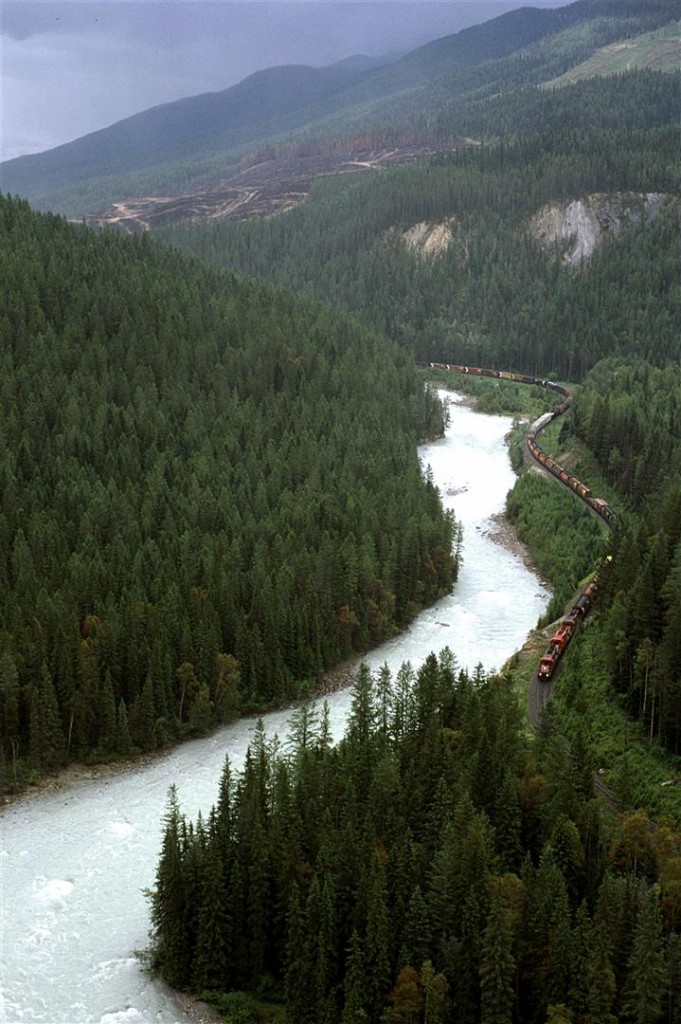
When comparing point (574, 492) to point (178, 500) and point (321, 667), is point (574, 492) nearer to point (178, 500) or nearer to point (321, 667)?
point (178, 500)

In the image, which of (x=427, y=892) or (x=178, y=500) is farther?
(x=178, y=500)

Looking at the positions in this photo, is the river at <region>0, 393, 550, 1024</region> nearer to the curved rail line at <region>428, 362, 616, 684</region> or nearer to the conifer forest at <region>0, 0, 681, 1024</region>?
the conifer forest at <region>0, 0, 681, 1024</region>

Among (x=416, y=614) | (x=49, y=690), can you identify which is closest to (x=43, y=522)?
(x=49, y=690)

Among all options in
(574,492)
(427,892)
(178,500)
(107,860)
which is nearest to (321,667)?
(178,500)

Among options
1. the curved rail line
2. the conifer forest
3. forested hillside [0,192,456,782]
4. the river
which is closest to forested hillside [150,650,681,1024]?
the conifer forest

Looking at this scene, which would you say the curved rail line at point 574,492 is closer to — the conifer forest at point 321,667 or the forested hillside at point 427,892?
the conifer forest at point 321,667

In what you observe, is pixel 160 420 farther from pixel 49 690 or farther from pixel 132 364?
pixel 49 690
